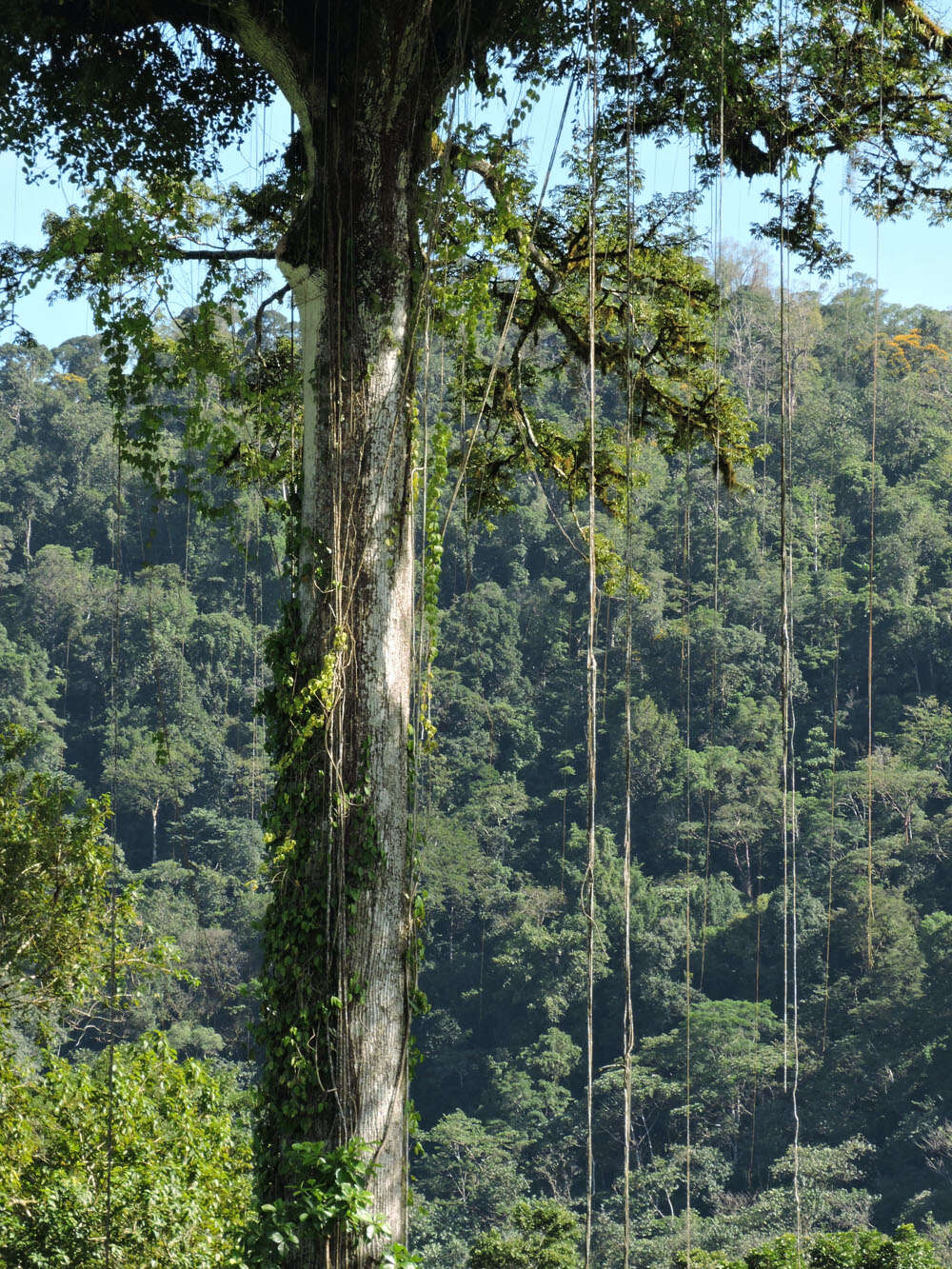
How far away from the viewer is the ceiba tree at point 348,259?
3.86 metres

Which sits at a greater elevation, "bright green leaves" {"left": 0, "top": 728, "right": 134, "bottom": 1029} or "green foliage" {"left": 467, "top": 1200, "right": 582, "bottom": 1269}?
"bright green leaves" {"left": 0, "top": 728, "right": 134, "bottom": 1029}

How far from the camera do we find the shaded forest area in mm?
29422

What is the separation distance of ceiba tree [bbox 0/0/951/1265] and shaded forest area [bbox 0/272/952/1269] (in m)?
21.4

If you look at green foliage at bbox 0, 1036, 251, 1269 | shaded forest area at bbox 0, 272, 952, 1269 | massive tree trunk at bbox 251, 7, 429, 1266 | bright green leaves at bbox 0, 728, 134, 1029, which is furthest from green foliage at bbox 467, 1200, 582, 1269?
massive tree trunk at bbox 251, 7, 429, 1266

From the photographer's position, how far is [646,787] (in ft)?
130

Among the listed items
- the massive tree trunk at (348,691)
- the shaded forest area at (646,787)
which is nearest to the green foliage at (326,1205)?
the massive tree trunk at (348,691)

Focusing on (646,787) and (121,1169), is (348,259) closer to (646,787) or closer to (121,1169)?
(121,1169)

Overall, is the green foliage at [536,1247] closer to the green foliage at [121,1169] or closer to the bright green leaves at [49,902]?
the green foliage at [121,1169]

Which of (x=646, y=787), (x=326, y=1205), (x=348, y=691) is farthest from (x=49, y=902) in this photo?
(x=646, y=787)

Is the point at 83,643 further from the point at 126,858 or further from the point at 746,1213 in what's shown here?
the point at 746,1213

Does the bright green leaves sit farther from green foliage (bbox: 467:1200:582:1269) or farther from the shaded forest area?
the shaded forest area

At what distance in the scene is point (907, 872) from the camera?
109ft

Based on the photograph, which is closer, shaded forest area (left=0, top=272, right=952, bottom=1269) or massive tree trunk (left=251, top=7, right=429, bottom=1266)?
massive tree trunk (left=251, top=7, right=429, bottom=1266)

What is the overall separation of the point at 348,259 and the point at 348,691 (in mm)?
1182
